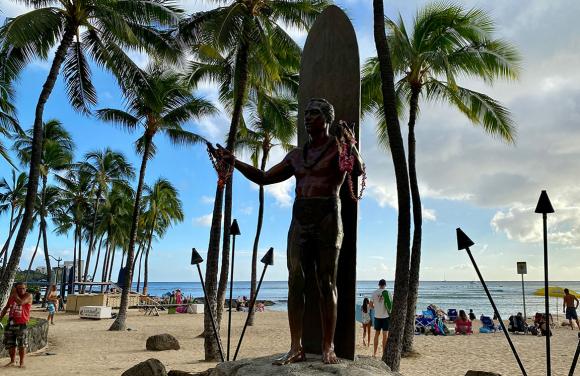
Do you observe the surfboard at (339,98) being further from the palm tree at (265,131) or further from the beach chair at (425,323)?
the beach chair at (425,323)

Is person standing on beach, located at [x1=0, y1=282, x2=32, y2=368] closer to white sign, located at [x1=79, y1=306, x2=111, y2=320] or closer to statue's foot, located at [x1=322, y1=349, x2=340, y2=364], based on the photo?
statue's foot, located at [x1=322, y1=349, x2=340, y2=364]

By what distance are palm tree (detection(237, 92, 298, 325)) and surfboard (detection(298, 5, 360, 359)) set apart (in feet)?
36.8

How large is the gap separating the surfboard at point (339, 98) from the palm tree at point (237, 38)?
650cm

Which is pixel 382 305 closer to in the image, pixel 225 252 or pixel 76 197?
pixel 225 252

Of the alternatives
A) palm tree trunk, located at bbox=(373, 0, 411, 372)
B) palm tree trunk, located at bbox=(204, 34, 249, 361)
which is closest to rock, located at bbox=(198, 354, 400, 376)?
palm tree trunk, located at bbox=(373, 0, 411, 372)

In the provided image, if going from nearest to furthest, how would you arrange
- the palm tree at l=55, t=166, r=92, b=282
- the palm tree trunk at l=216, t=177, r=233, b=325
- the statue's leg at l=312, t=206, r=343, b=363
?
the statue's leg at l=312, t=206, r=343, b=363
the palm tree trunk at l=216, t=177, r=233, b=325
the palm tree at l=55, t=166, r=92, b=282

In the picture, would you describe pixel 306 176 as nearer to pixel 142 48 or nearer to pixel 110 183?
pixel 142 48

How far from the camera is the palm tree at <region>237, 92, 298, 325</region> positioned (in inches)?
682

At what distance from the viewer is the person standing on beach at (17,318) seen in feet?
30.6

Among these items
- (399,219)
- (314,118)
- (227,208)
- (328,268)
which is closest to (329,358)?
(328,268)

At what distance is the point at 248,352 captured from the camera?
43.5ft

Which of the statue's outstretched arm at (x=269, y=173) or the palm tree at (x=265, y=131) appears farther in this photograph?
the palm tree at (x=265, y=131)

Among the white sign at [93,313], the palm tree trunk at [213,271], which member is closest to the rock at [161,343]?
the palm tree trunk at [213,271]

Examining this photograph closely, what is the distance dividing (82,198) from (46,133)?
7.95 metres
